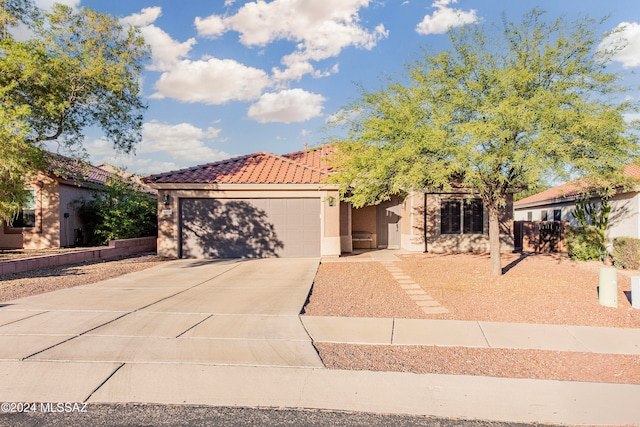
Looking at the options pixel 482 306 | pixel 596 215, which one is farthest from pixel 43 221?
pixel 596 215

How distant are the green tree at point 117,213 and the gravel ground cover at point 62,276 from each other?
332cm

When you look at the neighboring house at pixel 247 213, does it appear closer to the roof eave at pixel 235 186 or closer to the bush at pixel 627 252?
the roof eave at pixel 235 186

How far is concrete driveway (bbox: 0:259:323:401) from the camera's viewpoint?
187 inches

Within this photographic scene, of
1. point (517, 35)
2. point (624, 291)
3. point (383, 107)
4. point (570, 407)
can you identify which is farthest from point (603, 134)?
point (570, 407)

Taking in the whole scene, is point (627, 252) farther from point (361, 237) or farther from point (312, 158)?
point (312, 158)

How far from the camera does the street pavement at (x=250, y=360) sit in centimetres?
404

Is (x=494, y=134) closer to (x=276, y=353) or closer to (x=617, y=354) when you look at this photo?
(x=617, y=354)

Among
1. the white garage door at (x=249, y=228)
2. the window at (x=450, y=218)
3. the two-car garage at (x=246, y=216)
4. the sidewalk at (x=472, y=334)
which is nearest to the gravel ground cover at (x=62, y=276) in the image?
the two-car garage at (x=246, y=216)

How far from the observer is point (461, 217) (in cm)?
1812

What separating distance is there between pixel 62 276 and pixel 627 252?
17.0 meters

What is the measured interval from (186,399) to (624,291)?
399 inches

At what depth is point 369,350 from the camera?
5.51 metres

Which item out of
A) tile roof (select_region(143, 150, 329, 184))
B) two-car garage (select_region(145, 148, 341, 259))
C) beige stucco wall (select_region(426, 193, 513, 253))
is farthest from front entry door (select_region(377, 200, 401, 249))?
tile roof (select_region(143, 150, 329, 184))

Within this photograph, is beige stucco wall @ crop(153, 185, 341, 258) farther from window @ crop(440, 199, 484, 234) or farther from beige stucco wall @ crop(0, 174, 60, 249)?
beige stucco wall @ crop(0, 174, 60, 249)
